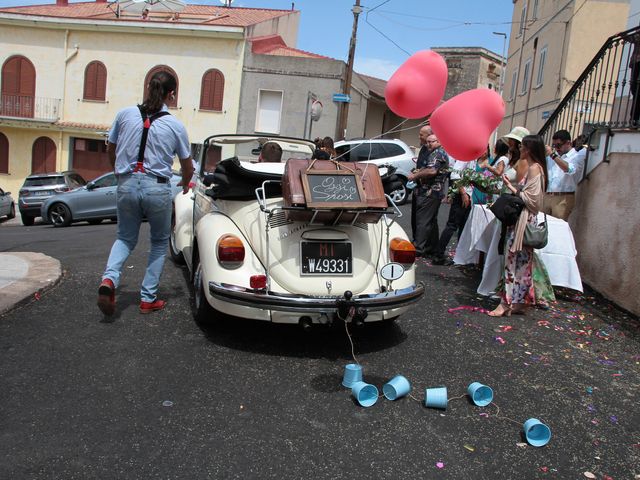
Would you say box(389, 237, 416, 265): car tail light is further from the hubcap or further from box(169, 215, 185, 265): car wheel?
the hubcap

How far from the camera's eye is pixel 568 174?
752 centimetres

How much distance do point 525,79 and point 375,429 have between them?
79.9ft

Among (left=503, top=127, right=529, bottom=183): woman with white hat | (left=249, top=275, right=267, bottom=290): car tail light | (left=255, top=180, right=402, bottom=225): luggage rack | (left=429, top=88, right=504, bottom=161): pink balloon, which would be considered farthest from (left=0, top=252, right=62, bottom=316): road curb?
(left=503, top=127, right=529, bottom=183): woman with white hat

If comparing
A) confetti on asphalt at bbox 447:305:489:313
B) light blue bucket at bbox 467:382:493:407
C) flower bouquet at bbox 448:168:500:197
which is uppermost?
flower bouquet at bbox 448:168:500:197

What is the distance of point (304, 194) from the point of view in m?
4.00

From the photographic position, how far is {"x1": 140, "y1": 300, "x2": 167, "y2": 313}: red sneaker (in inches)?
189

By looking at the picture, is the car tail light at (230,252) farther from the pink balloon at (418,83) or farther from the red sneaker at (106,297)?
the pink balloon at (418,83)

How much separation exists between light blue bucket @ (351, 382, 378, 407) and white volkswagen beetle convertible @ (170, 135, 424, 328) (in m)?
0.56

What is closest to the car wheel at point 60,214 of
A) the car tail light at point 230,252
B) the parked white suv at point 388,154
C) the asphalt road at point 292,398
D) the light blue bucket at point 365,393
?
the parked white suv at point 388,154

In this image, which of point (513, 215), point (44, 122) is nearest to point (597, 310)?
point (513, 215)

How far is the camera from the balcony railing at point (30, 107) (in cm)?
2712

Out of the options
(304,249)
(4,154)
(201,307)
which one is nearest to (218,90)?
(4,154)

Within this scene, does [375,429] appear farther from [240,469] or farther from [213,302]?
[213,302]

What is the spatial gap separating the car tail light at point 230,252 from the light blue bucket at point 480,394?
1.82m
